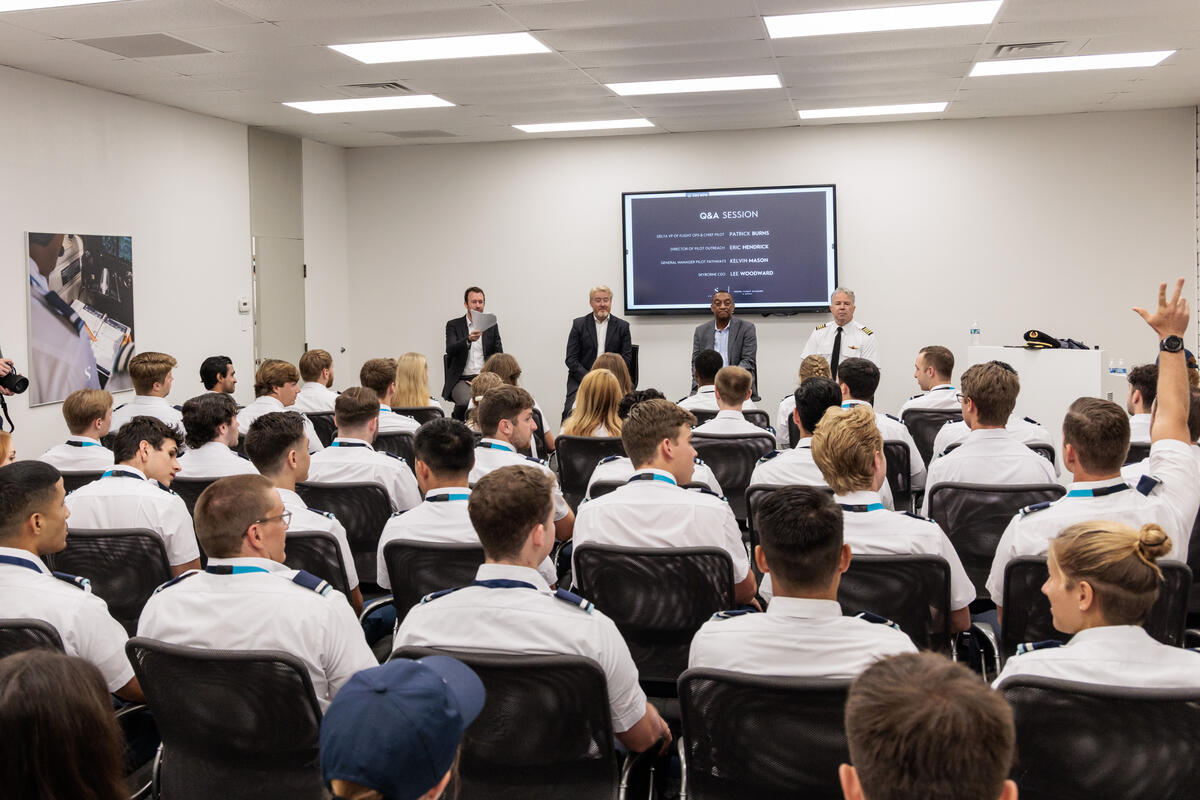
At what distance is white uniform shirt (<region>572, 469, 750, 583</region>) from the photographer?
3.32 m

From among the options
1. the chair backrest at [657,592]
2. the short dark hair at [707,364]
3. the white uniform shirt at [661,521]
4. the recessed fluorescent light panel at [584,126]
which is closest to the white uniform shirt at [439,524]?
the white uniform shirt at [661,521]

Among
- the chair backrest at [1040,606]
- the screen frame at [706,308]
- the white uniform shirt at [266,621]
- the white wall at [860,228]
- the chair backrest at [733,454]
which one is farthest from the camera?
the screen frame at [706,308]

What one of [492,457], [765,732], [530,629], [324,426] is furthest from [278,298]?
[765,732]

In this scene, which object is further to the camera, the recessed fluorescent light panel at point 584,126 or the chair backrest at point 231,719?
the recessed fluorescent light panel at point 584,126

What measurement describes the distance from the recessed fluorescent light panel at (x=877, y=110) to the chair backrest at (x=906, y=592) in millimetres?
6969

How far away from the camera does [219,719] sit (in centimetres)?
226

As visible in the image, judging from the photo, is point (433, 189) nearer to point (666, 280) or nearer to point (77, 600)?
point (666, 280)

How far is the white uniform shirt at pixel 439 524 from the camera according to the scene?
341 centimetres

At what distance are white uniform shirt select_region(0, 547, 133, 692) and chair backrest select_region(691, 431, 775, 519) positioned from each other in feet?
10.3

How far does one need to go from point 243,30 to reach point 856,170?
6232mm

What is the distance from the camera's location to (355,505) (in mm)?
4191

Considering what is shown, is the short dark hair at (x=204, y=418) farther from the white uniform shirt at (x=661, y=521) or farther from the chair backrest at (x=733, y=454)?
the chair backrest at (x=733, y=454)

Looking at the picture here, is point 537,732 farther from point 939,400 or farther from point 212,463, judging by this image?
point 939,400

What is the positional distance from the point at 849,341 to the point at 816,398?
174 inches
